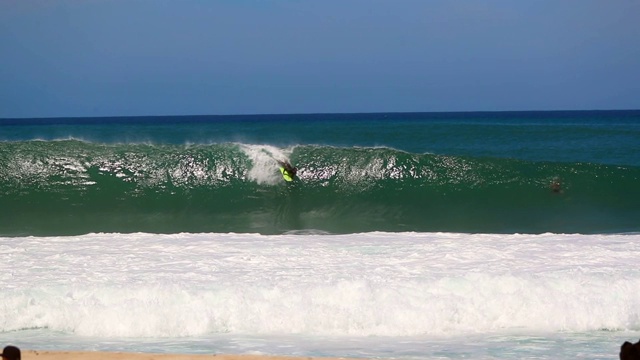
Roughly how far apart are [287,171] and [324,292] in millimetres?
10510

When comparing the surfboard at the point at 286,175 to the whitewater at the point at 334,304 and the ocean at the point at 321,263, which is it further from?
the whitewater at the point at 334,304

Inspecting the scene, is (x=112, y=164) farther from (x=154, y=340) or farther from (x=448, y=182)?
(x=154, y=340)

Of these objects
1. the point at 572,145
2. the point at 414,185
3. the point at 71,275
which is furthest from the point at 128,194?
the point at 572,145

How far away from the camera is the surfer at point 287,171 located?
18.9 metres

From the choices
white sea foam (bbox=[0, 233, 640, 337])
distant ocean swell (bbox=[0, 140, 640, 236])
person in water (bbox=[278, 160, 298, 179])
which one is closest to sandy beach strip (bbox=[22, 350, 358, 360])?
white sea foam (bbox=[0, 233, 640, 337])

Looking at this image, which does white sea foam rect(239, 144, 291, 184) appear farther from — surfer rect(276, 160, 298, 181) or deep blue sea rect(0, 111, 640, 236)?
surfer rect(276, 160, 298, 181)

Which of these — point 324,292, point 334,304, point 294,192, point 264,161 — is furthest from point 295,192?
point 334,304

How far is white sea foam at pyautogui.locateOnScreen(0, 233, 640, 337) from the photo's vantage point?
26.9ft

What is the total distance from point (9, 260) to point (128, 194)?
25.7 ft

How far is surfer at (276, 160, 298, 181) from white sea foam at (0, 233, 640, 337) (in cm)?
851

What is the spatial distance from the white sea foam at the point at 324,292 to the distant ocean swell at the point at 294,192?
533 cm

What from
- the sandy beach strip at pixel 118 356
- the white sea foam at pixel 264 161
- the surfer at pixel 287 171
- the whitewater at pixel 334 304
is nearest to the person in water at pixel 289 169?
the surfer at pixel 287 171

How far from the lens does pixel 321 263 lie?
9883 millimetres

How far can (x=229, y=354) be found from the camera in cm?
A: 711
